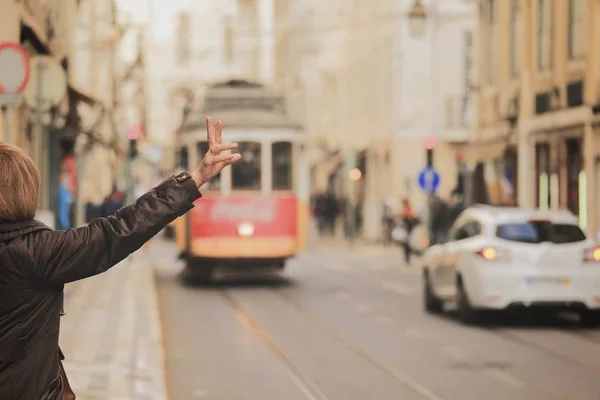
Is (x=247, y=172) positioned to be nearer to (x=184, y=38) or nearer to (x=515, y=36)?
(x=515, y=36)

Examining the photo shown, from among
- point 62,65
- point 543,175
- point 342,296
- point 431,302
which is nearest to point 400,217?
point 543,175

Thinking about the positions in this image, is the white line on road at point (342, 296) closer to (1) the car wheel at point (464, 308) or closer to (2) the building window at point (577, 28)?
(1) the car wheel at point (464, 308)

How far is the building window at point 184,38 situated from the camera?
9362 cm

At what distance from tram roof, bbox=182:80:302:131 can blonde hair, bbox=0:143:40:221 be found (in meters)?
22.7

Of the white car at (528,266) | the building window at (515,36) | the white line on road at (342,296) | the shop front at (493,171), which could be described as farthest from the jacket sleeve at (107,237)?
the building window at (515,36)

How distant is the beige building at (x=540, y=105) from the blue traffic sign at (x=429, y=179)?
7.06 feet

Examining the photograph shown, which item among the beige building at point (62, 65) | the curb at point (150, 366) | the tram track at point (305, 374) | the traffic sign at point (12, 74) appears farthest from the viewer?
the beige building at point (62, 65)

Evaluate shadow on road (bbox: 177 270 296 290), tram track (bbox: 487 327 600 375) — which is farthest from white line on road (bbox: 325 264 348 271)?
tram track (bbox: 487 327 600 375)

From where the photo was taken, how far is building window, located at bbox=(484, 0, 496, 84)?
39.9 metres

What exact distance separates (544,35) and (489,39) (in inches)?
208

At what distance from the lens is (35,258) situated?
4.70 meters

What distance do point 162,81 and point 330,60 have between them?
91.7 feet

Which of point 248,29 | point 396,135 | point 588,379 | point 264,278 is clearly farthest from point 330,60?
point 588,379

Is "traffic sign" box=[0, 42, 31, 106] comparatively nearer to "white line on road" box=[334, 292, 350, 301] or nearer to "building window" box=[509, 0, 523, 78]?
"white line on road" box=[334, 292, 350, 301]
